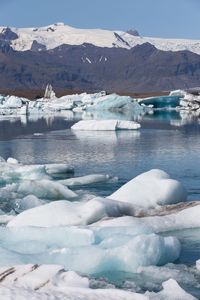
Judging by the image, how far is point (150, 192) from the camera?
985cm

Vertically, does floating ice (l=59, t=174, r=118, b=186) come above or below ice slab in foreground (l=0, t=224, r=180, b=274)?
below

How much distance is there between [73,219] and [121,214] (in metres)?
0.85

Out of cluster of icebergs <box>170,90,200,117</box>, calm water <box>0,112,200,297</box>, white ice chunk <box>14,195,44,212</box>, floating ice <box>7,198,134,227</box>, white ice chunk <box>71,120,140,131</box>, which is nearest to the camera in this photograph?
calm water <box>0,112,200,297</box>

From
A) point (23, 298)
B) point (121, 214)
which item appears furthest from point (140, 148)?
point (23, 298)

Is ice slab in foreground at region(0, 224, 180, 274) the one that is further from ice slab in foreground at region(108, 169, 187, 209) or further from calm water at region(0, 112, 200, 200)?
calm water at region(0, 112, 200, 200)

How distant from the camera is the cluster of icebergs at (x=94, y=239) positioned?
5680 millimetres

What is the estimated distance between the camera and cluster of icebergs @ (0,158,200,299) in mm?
5680

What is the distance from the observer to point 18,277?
5734 mm

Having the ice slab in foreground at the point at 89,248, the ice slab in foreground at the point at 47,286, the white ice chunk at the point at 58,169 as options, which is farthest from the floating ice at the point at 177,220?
the white ice chunk at the point at 58,169

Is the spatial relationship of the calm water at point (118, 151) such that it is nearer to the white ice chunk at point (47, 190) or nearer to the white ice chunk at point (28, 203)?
the white ice chunk at point (47, 190)

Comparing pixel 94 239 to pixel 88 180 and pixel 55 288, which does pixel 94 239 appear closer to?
pixel 55 288

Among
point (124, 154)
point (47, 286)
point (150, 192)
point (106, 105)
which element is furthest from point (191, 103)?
point (47, 286)

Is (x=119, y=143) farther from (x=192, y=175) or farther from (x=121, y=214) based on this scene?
(x=121, y=214)

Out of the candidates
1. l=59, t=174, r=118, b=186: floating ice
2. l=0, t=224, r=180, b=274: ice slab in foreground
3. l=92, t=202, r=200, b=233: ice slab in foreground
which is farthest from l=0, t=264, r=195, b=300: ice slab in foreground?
l=59, t=174, r=118, b=186: floating ice
